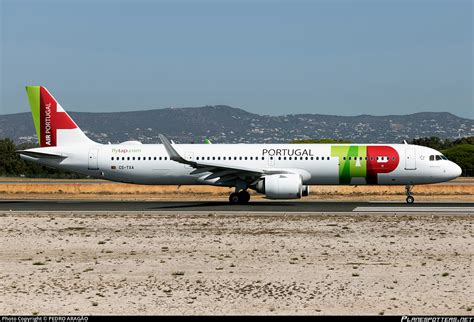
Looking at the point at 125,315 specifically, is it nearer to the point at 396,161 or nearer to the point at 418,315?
the point at 418,315

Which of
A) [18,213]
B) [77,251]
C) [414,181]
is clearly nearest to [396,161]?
[414,181]

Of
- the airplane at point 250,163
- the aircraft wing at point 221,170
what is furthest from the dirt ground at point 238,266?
the airplane at point 250,163

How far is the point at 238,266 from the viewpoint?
61.9 ft

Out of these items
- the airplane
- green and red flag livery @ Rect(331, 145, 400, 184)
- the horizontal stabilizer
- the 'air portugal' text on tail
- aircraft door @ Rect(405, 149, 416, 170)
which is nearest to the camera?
the airplane

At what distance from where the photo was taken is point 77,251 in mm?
21938

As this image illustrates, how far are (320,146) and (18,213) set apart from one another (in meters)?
17.9

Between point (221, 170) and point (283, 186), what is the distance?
3.82 meters

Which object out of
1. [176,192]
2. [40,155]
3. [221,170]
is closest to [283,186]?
[221,170]

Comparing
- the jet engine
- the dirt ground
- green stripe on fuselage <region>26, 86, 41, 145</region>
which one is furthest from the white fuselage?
the dirt ground

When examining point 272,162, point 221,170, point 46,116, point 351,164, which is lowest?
point 221,170

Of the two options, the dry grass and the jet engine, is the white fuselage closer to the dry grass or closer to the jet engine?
the jet engine

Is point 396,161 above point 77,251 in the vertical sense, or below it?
above

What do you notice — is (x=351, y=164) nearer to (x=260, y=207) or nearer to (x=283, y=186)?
(x=283, y=186)

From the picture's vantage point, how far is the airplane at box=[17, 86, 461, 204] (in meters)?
40.0
